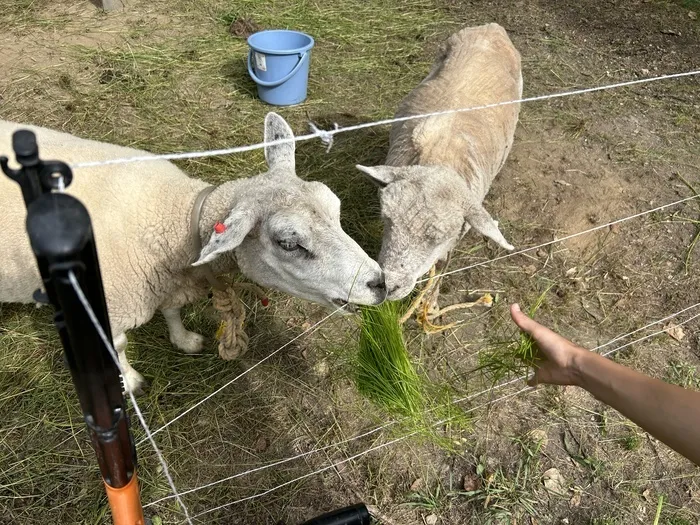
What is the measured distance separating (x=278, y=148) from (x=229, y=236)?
0.67 meters

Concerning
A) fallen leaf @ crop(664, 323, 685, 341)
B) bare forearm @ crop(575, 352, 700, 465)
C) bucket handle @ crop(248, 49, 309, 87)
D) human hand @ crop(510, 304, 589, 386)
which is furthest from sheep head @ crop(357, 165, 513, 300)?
bucket handle @ crop(248, 49, 309, 87)

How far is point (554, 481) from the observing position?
2.85 meters

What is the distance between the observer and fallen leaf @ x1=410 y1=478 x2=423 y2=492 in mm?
2777

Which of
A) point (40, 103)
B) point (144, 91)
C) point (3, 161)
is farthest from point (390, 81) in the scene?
point (3, 161)

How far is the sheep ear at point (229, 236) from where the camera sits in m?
2.25

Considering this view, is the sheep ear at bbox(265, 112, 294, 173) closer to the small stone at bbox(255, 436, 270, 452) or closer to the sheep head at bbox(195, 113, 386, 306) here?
the sheep head at bbox(195, 113, 386, 306)

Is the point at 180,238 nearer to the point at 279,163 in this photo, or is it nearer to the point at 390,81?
the point at 279,163

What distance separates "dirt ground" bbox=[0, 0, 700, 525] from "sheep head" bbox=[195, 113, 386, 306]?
46 cm

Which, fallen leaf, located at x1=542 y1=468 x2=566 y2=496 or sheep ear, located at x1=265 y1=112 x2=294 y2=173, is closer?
sheep ear, located at x1=265 y1=112 x2=294 y2=173

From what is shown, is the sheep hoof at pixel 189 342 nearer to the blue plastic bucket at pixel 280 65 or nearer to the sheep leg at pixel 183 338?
the sheep leg at pixel 183 338

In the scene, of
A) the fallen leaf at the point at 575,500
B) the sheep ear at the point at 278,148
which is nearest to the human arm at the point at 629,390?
the fallen leaf at the point at 575,500

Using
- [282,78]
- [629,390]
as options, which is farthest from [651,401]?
[282,78]

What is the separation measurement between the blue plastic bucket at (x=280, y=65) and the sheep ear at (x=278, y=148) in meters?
2.38

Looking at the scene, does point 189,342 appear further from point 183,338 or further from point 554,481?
point 554,481
